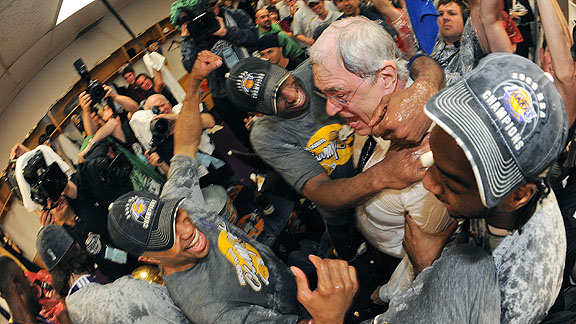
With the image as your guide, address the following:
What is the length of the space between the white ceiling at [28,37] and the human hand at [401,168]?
4.95ft

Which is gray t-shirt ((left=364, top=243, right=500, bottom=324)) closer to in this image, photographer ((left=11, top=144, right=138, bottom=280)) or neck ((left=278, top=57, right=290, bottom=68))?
photographer ((left=11, top=144, right=138, bottom=280))

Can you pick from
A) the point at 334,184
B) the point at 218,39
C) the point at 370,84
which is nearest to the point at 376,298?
the point at 334,184

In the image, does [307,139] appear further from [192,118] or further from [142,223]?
[142,223]

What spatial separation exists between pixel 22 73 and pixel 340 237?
160 cm

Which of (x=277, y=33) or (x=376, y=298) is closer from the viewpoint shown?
(x=376, y=298)

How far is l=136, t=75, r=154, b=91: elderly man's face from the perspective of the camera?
2.48 metres

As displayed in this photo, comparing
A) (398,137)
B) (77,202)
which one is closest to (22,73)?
(77,202)

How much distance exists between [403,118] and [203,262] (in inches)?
34.3

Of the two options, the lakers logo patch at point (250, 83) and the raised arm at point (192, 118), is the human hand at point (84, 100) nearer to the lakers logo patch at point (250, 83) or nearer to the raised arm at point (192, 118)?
the raised arm at point (192, 118)

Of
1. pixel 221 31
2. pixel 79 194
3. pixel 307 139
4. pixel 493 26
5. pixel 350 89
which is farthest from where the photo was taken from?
pixel 221 31

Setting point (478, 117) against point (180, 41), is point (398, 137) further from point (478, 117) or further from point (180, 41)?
point (180, 41)

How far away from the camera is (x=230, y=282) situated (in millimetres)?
1495

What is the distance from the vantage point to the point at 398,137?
1142mm

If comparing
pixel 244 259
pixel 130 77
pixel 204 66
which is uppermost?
pixel 130 77
